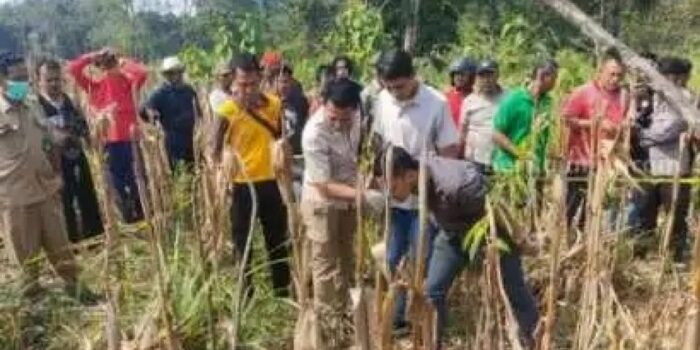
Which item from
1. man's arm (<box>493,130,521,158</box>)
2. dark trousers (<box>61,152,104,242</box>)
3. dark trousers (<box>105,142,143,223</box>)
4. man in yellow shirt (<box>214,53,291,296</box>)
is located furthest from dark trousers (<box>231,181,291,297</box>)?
dark trousers (<box>105,142,143,223</box>)

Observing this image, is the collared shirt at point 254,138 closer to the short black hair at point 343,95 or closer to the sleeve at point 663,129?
the short black hair at point 343,95

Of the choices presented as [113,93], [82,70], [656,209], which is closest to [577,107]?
[656,209]

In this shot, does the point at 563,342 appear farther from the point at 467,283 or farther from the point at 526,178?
the point at 526,178

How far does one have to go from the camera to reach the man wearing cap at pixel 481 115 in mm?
5145

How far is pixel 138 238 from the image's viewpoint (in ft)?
17.0

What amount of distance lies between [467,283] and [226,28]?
20.9ft

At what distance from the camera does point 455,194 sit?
10.6ft

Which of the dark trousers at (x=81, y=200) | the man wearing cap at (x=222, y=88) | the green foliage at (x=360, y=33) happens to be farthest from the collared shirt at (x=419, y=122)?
the green foliage at (x=360, y=33)

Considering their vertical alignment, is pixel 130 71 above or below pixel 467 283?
above

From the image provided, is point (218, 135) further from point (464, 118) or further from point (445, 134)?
point (464, 118)

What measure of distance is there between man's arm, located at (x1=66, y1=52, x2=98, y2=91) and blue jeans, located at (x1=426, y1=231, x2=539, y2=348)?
3.55 meters

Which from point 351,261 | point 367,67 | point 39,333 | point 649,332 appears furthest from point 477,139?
point 367,67

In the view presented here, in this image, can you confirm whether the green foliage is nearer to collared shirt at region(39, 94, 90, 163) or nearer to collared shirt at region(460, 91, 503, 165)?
collared shirt at region(39, 94, 90, 163)

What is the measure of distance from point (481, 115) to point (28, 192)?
2.31m
